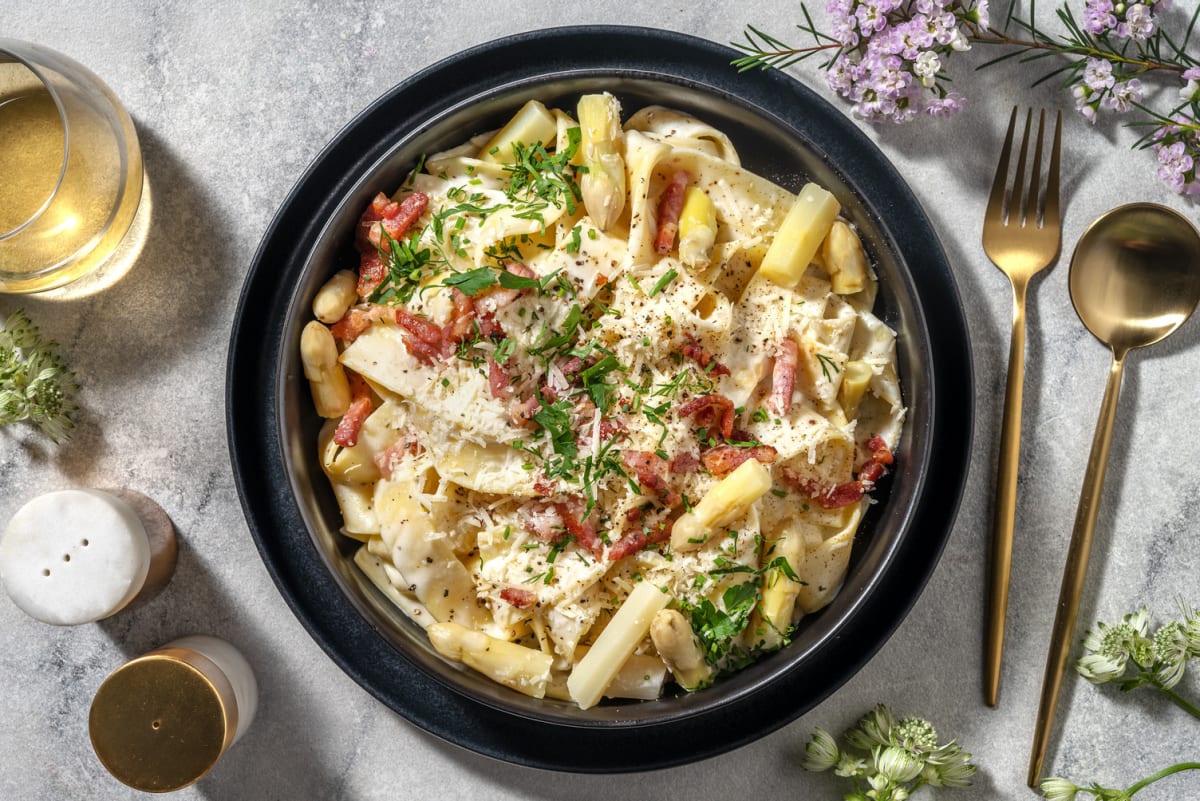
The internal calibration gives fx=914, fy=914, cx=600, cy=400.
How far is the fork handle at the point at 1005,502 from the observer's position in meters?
3.52

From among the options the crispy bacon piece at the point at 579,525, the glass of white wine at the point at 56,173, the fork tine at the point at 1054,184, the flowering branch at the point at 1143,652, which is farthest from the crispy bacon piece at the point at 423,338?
the flowering branch at the point at 1143,652

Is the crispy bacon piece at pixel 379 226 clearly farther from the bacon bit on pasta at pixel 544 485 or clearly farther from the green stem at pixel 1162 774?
the green stem at pixel 1162 774

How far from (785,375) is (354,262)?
1.59 m

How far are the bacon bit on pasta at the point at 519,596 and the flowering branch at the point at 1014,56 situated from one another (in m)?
2.02

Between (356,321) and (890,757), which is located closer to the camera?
(356,321)

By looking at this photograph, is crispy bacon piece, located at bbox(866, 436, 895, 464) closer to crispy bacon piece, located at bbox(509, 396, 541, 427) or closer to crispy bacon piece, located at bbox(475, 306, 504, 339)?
crispy bacon piece, located at bbox(509, 396, 541, 427)

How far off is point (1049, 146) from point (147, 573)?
3.88 m

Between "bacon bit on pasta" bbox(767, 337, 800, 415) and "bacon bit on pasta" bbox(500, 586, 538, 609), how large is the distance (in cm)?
103

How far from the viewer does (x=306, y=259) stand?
3.20 m

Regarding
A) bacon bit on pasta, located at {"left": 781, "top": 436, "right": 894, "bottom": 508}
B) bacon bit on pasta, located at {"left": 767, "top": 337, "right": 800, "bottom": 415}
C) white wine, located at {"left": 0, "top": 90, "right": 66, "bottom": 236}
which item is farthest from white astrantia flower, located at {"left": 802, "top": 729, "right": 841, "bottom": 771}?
white wine, located at {"left": 0, "top": 90, "right": 66, "bottom": 236}

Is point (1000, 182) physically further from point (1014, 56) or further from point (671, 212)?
point (671, 212)

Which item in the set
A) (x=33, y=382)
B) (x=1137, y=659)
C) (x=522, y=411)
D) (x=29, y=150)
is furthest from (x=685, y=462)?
(x=29, y=150)

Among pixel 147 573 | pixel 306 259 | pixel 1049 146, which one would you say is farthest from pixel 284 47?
pixel 1049 146

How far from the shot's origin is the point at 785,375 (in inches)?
121
